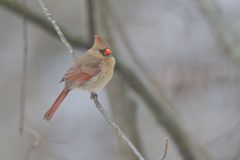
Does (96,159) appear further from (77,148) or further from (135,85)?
(135,85)

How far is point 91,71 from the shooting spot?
384 centimetres

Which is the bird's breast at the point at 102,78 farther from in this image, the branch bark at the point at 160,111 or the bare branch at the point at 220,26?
the bare branch at the point at 220,26

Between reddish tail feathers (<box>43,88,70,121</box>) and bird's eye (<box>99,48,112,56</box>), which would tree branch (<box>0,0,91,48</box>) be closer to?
bird's eye (<box>99,48,112,56</box>)

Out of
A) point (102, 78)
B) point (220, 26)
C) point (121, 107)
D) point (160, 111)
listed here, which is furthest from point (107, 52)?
point (220, 26)

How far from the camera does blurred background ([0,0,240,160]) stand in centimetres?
464

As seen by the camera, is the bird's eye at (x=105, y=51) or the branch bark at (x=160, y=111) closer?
the bird's eye at (x=105, y=51)

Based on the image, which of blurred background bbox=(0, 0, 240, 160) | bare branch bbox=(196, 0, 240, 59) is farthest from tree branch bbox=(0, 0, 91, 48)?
bare branch bbox=(196, 0, 240, 59)

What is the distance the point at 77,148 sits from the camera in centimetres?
820

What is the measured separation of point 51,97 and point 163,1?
3.57m

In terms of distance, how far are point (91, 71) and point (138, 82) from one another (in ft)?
2.49

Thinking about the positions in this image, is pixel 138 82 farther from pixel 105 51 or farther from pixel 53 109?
pixel 53 109

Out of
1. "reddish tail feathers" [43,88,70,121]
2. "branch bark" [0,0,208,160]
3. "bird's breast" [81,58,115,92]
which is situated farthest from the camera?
"branch bark" [0,0,208,160]

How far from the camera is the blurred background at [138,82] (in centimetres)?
464

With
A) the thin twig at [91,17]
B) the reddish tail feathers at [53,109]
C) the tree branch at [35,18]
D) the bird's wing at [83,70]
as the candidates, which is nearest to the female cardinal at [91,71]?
the bird's wing at [83,70]
